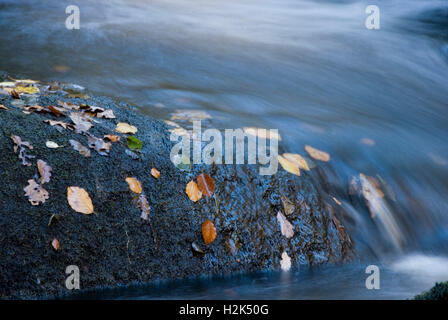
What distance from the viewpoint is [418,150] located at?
17.7 feet

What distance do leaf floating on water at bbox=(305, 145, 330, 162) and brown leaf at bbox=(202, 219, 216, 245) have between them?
160cm

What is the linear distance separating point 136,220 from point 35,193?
2.22ft

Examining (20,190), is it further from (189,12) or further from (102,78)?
(189,12)

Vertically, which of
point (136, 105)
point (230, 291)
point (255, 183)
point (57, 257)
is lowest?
point (230, 291)

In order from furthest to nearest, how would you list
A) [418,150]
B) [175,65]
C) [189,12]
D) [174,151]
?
[189,12], [175,65], [418,150], [174,151]

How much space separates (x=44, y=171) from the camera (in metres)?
3.06

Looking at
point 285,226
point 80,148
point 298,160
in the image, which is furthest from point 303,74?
point 80,148

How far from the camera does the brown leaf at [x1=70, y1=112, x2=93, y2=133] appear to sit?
342 centimetres

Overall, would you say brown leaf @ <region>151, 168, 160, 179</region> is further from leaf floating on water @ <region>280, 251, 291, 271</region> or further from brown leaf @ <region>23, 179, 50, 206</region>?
leaf floating on water @ <region>280, 251, 291, 271</region>

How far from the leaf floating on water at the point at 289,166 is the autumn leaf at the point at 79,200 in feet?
5.45

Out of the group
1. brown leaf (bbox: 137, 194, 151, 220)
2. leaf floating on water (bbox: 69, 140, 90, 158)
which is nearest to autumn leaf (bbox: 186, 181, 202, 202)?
brown leaf (bbox: 137, 194, 151, 220)

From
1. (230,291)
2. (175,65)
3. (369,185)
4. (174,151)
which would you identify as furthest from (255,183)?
(175,65)

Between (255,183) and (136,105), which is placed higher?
(136,105)

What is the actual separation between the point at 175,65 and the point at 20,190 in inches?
147
